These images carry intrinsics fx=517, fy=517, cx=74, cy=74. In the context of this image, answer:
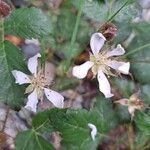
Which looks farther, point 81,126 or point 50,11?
point 50,11

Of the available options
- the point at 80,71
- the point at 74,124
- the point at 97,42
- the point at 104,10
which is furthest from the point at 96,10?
the point at 74,124

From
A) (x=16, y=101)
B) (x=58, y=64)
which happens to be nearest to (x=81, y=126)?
(x=16, y=101)

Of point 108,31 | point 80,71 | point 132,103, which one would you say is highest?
point 108,31

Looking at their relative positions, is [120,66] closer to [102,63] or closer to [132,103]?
[102,63]

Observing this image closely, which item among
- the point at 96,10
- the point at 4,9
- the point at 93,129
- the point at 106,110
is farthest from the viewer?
the point at 106,110

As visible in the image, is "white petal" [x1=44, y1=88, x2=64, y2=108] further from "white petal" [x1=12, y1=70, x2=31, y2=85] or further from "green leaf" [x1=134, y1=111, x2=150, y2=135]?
"green leaf" [x1=134, y1=111, x2=150, y2=135]

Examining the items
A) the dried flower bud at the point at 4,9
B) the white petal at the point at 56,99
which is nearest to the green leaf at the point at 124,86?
the white petal at the point at 56,99

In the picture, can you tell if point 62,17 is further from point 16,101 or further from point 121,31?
point 16,101
